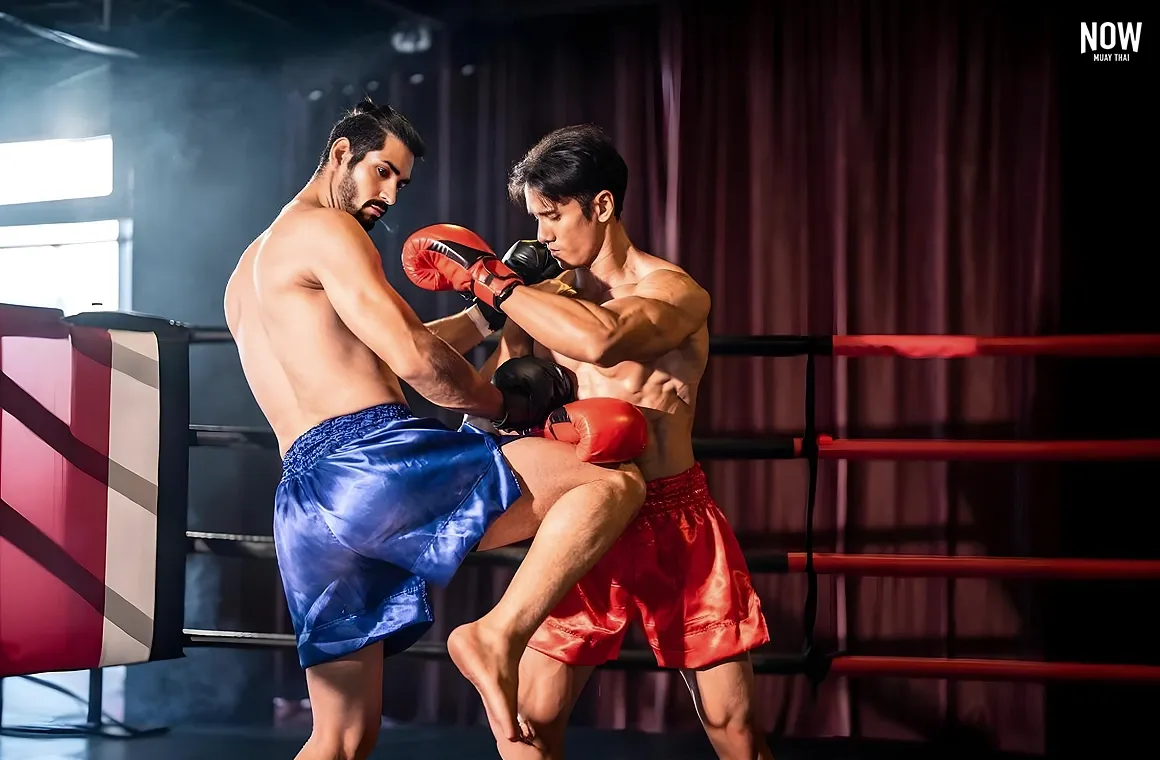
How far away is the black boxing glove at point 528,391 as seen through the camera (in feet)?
5.12

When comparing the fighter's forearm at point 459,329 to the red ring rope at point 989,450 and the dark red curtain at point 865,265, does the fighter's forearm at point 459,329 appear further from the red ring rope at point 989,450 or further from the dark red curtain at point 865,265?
the dark red curtain at point 865,265

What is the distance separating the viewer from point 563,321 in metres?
1.53

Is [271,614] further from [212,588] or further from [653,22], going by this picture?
[653,22]

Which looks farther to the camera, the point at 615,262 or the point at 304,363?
the point at 615,262

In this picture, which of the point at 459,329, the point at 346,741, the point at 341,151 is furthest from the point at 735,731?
the point at 341,151

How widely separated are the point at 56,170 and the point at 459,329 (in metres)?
2.88

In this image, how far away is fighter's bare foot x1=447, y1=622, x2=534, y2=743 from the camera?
4.28 feet

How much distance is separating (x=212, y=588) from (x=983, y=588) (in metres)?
2.35

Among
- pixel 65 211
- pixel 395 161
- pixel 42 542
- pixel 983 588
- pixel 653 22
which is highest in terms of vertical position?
pixel 653 22

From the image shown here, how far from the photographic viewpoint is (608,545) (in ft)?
4.74

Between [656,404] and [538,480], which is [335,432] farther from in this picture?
[656,404]

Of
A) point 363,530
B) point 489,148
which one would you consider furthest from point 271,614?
point 363,530

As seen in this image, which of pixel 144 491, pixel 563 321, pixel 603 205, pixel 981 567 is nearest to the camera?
pixel 563 321

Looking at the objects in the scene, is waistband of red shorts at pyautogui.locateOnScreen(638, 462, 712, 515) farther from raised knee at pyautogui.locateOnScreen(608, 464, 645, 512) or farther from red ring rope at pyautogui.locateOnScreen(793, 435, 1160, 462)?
red ring rope at pyautogui.locateOnScreen(793, 435, 1160, 462)
